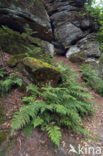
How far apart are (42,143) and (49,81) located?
2119mm

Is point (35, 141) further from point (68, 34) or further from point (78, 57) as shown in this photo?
point (68, 34)

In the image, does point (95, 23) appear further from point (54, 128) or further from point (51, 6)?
point (54, 128)

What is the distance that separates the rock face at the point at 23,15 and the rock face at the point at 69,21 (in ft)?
8.40

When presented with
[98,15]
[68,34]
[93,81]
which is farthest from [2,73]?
[98,15]

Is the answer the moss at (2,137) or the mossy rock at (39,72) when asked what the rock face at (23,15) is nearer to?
the mossy rock at (39,72)

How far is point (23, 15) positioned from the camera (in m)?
6.30

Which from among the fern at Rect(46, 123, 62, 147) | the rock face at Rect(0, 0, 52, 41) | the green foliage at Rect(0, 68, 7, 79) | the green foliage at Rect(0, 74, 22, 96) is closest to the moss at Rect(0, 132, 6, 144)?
the fern at Rect(46, 123, 62, 147)

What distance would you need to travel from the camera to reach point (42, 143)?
2398 mm

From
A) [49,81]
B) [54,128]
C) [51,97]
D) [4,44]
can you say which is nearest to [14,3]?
[4,44]

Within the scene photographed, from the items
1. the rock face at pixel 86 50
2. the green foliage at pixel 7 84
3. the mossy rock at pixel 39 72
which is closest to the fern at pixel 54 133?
the mossy rock at pixel 39 72

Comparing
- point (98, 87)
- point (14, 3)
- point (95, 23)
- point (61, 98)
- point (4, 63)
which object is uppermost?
point (95, 23)

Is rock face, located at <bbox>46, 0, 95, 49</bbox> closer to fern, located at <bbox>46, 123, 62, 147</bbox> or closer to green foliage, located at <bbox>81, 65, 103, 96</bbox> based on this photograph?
green foliage, located at <bbox>81, 65, 103, 96</bbox>

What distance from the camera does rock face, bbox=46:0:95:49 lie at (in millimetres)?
9594

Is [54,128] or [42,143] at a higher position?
[54,128]
